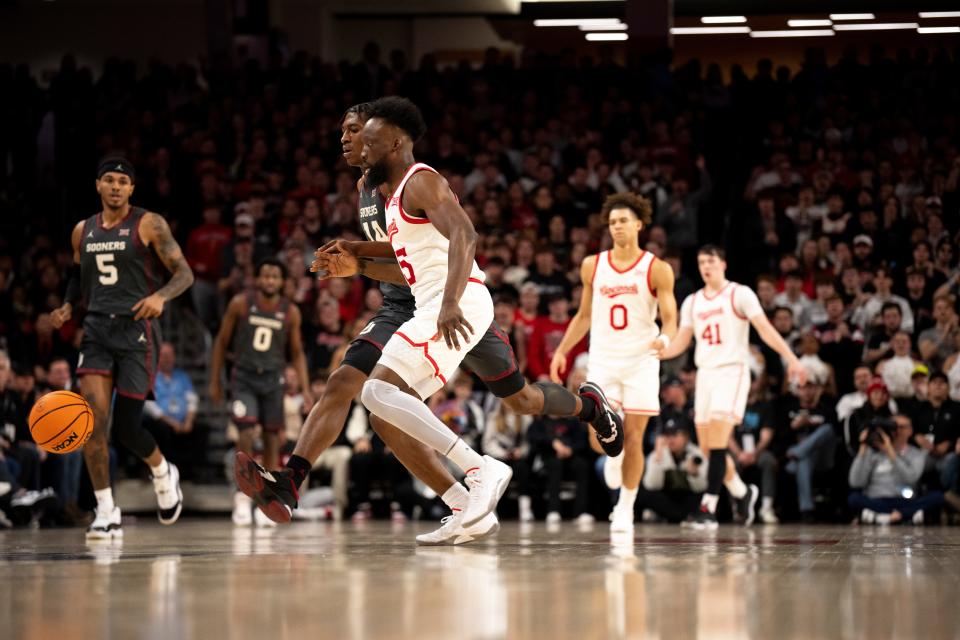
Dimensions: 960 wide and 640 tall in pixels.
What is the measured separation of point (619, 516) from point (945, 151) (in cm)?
812

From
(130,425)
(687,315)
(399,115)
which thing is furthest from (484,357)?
(687,315)

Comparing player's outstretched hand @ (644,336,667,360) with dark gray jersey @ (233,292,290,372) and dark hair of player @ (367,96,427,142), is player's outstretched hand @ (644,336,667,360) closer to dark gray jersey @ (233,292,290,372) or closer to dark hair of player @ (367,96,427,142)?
dark hair of player @ (367,96,427,142)

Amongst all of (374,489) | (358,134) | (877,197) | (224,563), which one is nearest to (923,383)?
(877,197)

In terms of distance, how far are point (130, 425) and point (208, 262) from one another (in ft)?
21.8

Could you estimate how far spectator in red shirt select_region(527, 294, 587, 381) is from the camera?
41.7 ft

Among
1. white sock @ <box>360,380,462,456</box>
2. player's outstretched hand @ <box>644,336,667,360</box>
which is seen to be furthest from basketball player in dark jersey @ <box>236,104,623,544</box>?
player's outstretched hand @ <box>644,336,667,360</box>

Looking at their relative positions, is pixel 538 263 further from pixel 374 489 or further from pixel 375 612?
pixel 375 612

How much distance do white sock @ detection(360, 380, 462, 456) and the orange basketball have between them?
2.12m

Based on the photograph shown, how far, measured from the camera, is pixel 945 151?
1498 cm

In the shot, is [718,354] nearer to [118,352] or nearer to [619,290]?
[619,290]

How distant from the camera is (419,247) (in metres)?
6.17

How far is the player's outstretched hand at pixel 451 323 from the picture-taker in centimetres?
561

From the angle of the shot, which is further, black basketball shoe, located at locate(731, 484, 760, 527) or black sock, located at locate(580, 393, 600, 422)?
black basketball shoe, located at locate(731, 484, 760, 527)

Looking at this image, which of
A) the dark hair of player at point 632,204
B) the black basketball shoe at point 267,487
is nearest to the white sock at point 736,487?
the dark hair of player at point 632,204
